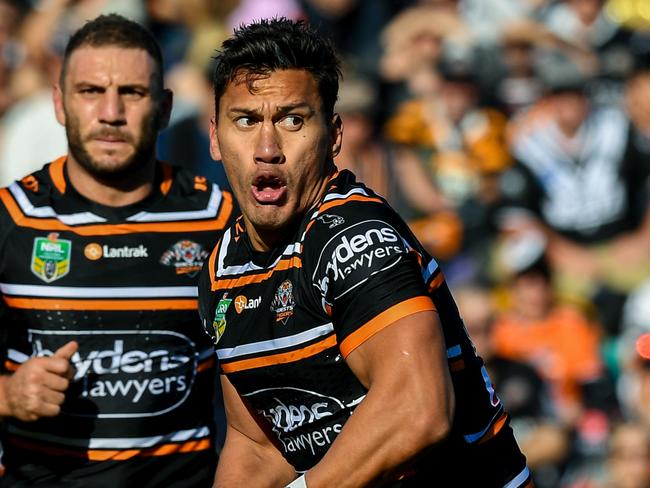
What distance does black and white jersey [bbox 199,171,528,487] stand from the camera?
2.97m

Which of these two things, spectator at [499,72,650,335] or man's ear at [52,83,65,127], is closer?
man's ear at [52,83,65,127]

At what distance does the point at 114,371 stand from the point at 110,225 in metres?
0.60

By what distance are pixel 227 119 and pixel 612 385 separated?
5201 millimetres

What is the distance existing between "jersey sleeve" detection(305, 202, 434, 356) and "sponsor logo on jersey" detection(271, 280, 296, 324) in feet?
0.48

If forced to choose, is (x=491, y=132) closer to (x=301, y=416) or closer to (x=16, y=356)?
(x=16, y=356)

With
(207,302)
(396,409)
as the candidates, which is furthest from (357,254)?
(207,302)

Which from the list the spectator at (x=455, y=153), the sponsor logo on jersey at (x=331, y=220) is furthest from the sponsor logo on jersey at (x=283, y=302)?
the spectator at (x=455, y=153)

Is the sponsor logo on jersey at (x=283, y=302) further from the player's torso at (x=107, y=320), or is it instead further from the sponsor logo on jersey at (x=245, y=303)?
the player's torso at (x=107, y=320)

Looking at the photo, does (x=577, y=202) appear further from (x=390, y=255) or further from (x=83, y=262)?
(x=390, y=255)

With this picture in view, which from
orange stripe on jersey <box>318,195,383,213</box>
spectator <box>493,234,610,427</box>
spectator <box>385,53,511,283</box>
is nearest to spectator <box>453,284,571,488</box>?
spectator <box>493,234,610,427</box>

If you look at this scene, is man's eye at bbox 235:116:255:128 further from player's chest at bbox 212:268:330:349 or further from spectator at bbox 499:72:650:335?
spectator at bbox 499:72:650:335

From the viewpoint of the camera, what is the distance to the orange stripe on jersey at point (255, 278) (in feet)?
10.7

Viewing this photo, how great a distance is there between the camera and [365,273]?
2.96 m

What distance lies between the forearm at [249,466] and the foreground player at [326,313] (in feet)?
0.06
